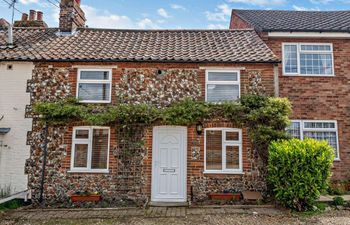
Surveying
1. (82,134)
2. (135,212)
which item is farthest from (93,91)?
(135,212)

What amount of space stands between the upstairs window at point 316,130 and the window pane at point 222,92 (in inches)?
126

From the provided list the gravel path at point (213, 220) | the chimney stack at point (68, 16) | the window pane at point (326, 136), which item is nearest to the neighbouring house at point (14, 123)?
the gravel path at point (213, 220)

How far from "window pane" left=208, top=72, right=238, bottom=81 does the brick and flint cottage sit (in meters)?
0.04

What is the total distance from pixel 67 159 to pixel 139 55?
449 centimetres

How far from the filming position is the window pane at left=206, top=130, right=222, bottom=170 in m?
9.79

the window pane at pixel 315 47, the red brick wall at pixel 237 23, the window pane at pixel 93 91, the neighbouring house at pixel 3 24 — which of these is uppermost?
the red brick wall at pixel 237 23

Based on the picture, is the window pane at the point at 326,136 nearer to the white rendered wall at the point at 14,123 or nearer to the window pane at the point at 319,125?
the window pane at the point at 319,125

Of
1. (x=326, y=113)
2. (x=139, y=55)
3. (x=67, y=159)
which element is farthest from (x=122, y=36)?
(x=326, y=113)

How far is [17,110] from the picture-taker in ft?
33.2

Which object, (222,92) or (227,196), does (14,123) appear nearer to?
(222,92)

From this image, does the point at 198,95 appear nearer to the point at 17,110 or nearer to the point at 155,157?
the point at 155,157

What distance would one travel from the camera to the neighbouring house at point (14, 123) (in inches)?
385

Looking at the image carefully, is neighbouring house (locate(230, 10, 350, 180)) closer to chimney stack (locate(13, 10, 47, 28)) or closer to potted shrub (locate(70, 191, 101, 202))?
potted shrub (locate(70, 191, 101, 202))

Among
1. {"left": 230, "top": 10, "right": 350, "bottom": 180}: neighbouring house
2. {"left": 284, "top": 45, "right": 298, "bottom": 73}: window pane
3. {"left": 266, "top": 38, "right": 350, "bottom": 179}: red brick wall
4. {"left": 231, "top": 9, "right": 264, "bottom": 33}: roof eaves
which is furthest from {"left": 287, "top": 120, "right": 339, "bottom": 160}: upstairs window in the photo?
{"left": 231, "top": 9, "right": 264, "bottom": 33}: roof eaves
